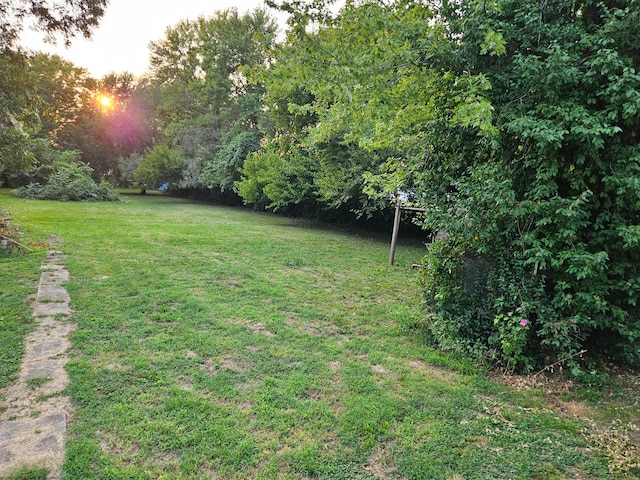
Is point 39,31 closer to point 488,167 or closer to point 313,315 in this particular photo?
point 313,315

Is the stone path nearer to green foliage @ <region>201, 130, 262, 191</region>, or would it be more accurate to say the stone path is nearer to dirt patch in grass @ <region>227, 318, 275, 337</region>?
dirt patch in grass @ <region>227, 318, 275, 337</region>

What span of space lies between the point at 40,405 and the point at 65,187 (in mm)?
18143

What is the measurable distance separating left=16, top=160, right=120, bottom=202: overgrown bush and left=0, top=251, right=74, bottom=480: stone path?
16178mm

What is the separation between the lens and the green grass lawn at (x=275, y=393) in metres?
1.89

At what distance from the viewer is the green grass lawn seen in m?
1.89

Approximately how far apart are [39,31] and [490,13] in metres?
6.38

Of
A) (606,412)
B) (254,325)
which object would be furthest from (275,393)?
(606,412)

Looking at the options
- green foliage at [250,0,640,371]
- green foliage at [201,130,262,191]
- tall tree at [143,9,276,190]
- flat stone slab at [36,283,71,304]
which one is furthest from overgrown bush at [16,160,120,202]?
green foliage at [250,0,640,371]

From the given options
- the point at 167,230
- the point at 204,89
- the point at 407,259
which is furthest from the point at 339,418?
the point at 204,89

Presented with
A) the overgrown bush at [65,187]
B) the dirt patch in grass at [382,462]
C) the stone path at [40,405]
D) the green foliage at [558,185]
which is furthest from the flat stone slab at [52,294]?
the overgrown bush at [65,187]

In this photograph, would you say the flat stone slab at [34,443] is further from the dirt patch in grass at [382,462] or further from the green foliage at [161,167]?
the green foliage at [161,167]

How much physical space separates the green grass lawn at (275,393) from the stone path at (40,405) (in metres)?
0.08

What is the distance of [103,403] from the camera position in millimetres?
2291

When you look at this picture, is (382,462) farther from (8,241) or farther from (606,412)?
(8,241)
